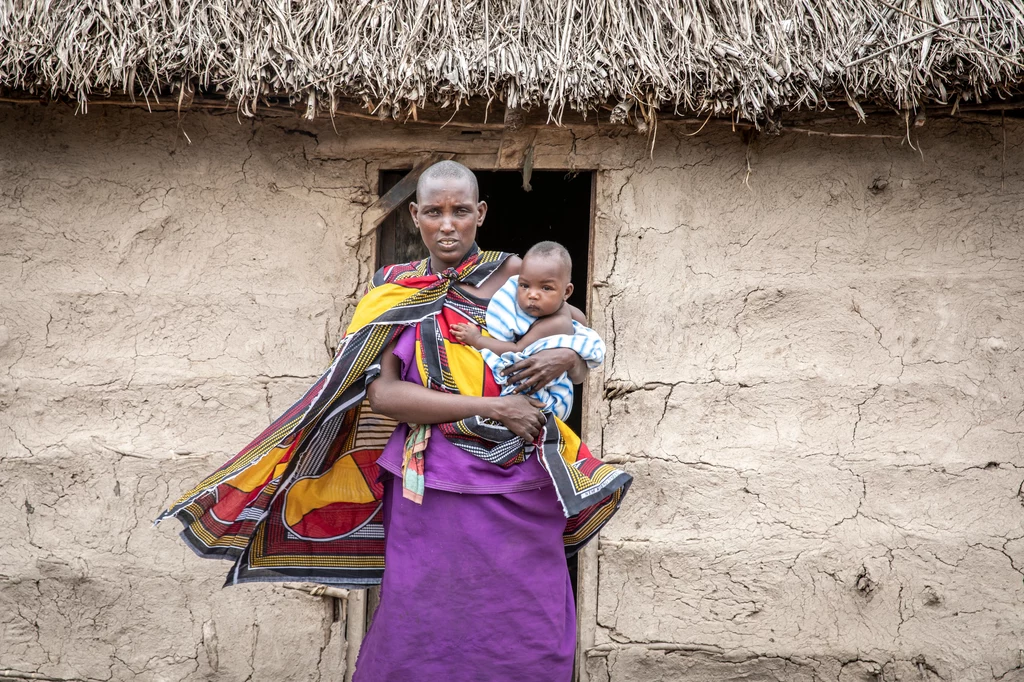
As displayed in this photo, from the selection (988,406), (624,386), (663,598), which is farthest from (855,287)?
(663,598)

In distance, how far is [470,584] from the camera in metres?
2.52

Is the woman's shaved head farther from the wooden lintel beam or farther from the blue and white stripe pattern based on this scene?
the wooden lintel beam

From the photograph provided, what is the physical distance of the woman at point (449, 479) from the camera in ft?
8.24

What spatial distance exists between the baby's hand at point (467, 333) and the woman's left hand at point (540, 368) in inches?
5.1

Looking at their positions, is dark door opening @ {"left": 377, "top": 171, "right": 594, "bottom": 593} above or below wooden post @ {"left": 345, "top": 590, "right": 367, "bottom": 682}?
above

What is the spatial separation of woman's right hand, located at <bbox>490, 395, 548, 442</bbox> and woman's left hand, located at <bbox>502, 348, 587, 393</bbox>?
0.03 meters

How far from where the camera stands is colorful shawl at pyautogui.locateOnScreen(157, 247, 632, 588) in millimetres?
2547

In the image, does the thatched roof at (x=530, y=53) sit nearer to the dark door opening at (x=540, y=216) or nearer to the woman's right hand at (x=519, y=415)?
the woman's right hand at (x=519, y=415)

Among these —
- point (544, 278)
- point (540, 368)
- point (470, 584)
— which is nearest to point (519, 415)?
point (540, 368)

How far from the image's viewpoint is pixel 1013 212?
3371mm

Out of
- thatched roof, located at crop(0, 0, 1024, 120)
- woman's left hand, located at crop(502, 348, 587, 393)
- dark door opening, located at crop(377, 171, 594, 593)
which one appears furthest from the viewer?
dark door opening, located at crop(377, 171, 594, 593)

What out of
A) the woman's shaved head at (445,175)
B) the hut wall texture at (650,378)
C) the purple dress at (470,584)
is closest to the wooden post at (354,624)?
the hut wall texture at (650,378)

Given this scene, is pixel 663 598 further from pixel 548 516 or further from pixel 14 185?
pixel 14 185

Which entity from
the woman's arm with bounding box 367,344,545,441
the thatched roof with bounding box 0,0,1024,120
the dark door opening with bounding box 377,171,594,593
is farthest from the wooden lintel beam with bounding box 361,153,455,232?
the dark door opening with bounding box 377,171,594,593
